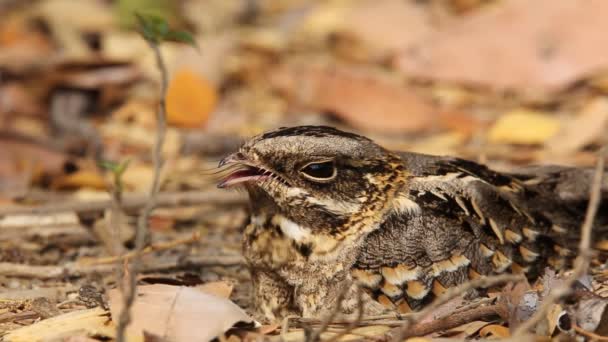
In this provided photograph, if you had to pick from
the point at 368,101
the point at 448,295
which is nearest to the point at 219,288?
the point at 448,295

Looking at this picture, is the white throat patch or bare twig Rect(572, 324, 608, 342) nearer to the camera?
bare twig Rect(572, 324, 608, 342)

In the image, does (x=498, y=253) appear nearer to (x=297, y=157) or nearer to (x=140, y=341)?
(x=297, y=157)

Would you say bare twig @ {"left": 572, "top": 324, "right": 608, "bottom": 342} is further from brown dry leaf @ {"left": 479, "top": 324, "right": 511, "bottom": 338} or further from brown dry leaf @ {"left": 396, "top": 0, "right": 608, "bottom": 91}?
brown dry leaf @ {"left": 396, "top": 0, "right": 608, "bottom": 91}

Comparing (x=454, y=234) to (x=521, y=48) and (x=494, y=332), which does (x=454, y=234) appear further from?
(x=521, y=48)

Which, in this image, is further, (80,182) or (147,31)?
(80,182)

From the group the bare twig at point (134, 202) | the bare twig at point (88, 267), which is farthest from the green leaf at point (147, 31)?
the bare twig at point (134, 202)

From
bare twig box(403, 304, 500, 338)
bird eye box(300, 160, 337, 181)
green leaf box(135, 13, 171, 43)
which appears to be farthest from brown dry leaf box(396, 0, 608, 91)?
green leaf box(135, 13, 171, 43)
